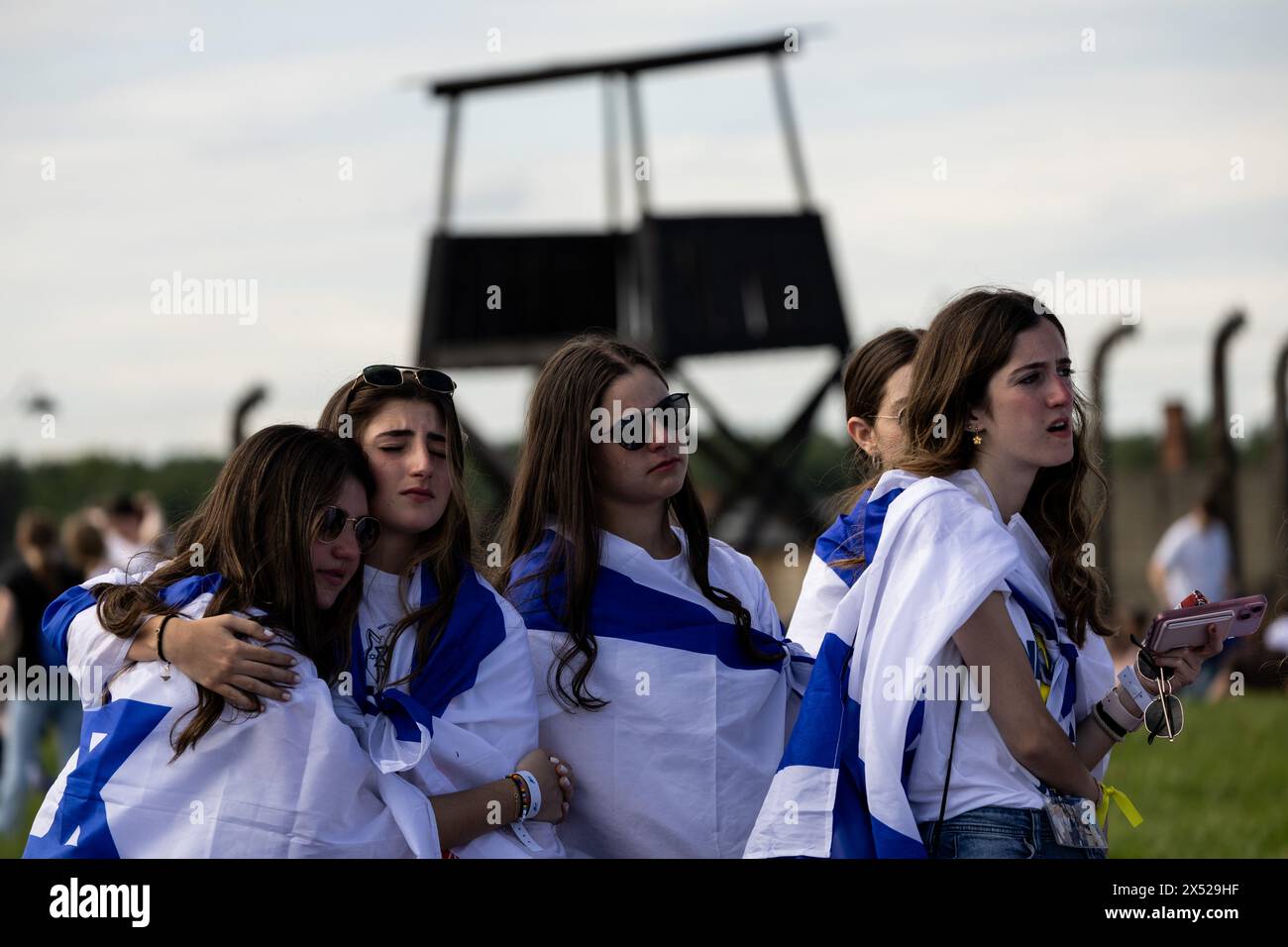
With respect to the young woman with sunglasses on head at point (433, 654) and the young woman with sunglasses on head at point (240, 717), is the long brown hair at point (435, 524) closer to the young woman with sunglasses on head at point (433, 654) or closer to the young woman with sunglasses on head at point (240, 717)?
the young woman with sunglasses on head at point (433, 654)

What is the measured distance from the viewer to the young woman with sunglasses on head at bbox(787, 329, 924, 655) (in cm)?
383

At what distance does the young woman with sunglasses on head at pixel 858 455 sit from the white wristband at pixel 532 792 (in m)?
0.75

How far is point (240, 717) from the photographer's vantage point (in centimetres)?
323

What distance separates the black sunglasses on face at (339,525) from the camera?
135 inches

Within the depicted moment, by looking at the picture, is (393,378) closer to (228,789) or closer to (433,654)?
(433,654)

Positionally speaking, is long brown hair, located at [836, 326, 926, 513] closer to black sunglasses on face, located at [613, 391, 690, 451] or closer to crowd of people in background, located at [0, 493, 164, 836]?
black sunglasses on face, located at [613, 391, 690, 451]

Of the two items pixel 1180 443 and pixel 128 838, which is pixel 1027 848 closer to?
pixel 128 838

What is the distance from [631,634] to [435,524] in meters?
0.54

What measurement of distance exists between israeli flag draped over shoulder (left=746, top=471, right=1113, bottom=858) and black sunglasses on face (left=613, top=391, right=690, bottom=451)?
61 centimetres

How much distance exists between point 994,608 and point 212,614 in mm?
1663

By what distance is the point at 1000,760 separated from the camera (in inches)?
126
